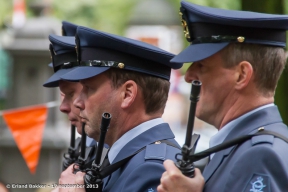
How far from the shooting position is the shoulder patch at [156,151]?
326 cm

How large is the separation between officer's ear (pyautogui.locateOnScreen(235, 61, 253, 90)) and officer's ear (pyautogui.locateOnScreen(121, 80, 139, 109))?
817mm

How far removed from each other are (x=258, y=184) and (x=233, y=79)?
488 mm

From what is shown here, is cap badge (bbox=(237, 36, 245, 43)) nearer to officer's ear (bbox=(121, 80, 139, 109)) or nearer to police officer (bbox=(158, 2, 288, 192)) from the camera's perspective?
police officer (bbox=(158, 2, 288, 192))

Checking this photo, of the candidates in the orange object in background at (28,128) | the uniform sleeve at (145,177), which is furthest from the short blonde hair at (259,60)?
the orange object in background at (28,128)

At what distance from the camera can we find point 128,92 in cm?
342

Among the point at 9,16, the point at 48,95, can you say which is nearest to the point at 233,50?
the point at 48,95

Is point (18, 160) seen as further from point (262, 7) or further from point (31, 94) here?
point (262, 7)

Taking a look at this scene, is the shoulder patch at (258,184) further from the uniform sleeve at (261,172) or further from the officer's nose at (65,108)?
the officer's nose at (65,108)

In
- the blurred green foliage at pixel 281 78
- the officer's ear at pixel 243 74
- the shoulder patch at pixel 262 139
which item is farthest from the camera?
the blurred green foliage at pixel 281 78

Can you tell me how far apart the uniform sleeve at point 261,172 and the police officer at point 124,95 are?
2.83ft

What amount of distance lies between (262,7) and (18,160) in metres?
4.28

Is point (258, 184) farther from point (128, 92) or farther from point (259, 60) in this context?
point (128, 92)

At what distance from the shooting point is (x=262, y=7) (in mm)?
5180

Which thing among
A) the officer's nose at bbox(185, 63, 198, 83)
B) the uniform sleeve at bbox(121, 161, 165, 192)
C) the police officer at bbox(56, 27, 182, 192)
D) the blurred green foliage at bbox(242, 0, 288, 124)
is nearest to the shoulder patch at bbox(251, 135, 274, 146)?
the officer's nose at bbox(185, 63, 198, 83)
